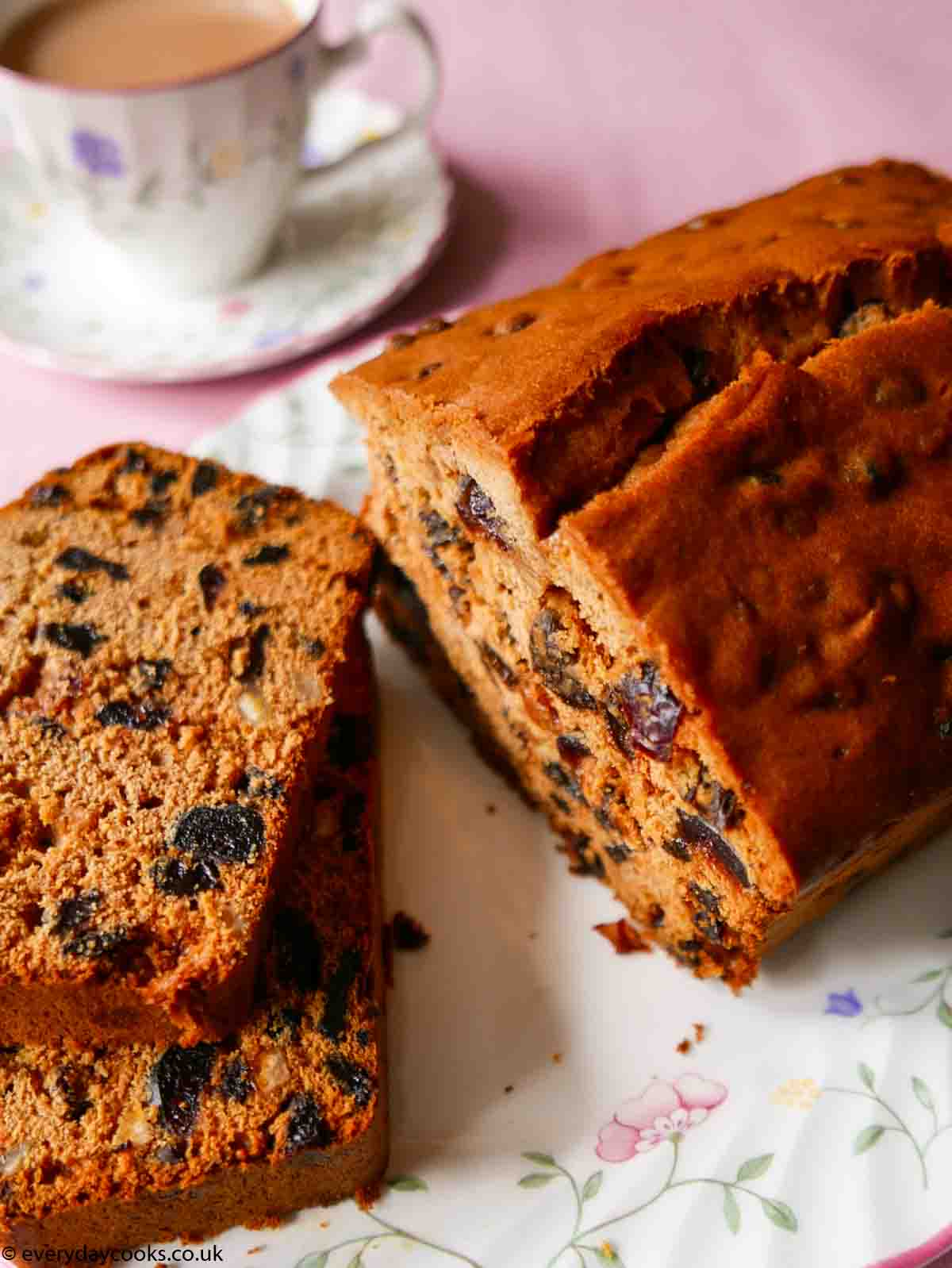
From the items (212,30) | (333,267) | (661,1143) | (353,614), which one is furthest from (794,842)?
(212,30)

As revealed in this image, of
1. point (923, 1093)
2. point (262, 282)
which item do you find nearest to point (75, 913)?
point (923, 1093)

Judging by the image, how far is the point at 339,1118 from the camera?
1.83 m

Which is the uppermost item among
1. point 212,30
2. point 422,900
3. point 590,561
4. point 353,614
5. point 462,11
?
point 212,30

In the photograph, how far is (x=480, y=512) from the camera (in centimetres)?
202

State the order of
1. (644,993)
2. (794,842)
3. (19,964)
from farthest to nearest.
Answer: (644,993) → (19,964) → (794,842)

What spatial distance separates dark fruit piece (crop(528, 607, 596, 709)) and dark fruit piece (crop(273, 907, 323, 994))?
57 centimetres

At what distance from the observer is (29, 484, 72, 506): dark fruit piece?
2443 mm

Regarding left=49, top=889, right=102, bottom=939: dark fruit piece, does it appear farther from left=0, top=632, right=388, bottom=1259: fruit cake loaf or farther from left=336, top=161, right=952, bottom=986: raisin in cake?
left=336, top=161, right=952, bottom=986: raisin in cake

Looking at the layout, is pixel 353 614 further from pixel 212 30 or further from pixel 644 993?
pixel 212 30

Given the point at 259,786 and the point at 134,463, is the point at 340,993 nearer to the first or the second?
the point at 259,786

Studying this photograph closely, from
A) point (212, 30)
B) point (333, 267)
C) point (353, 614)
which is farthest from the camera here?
point (333, 267)

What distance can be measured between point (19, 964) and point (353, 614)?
844mm

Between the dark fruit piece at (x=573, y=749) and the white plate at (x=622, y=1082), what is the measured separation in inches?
11.7

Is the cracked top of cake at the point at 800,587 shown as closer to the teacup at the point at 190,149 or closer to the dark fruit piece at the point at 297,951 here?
the dark fruit piece at the point at 297,951
